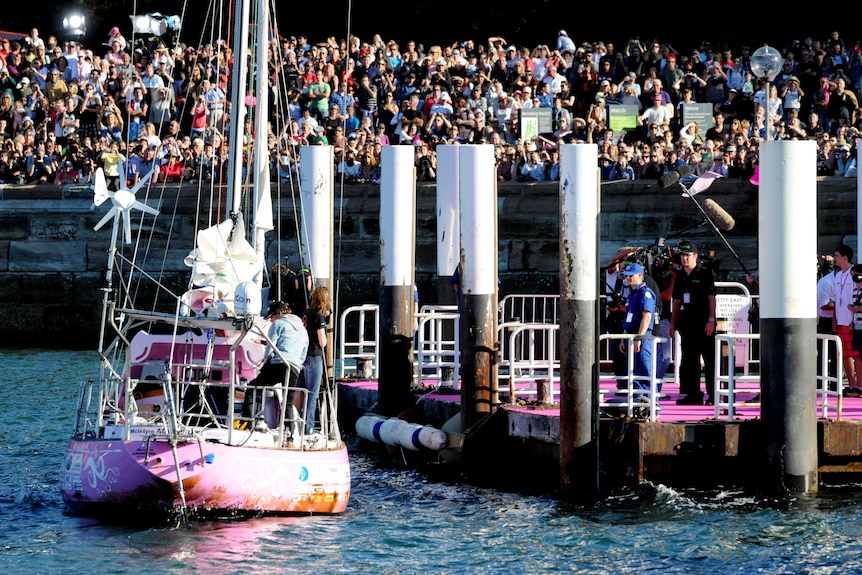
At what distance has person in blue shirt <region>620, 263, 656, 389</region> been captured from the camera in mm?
16188

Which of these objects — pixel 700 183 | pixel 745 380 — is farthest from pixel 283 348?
pixel 700 183

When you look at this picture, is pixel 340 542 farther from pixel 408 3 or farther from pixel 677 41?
pixel 408 3

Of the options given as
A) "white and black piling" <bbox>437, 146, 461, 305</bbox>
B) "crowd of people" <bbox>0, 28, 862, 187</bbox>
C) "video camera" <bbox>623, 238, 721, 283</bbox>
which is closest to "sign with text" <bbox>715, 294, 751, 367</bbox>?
"video camera" <bbox>623, 238, 721, 283</bbox>

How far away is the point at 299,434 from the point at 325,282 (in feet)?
18.7

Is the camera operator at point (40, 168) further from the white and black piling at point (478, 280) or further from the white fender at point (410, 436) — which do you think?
the white and black piling at point (478, 280)

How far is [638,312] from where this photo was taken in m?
16.4

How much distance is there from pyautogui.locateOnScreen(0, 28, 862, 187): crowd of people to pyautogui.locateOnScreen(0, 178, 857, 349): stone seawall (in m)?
0.43

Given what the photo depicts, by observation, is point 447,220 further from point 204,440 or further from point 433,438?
point 204,440

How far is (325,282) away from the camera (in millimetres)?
21000

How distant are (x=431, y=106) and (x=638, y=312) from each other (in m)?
14.0

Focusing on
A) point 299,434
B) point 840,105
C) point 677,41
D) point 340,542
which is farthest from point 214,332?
point 677,41

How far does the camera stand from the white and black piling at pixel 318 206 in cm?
2080

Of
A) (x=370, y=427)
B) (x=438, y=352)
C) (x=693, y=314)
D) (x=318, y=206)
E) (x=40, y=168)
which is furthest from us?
(x=40, y=168)

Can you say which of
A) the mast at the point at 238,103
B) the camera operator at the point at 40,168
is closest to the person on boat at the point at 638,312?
the mast at the point at 238,103
